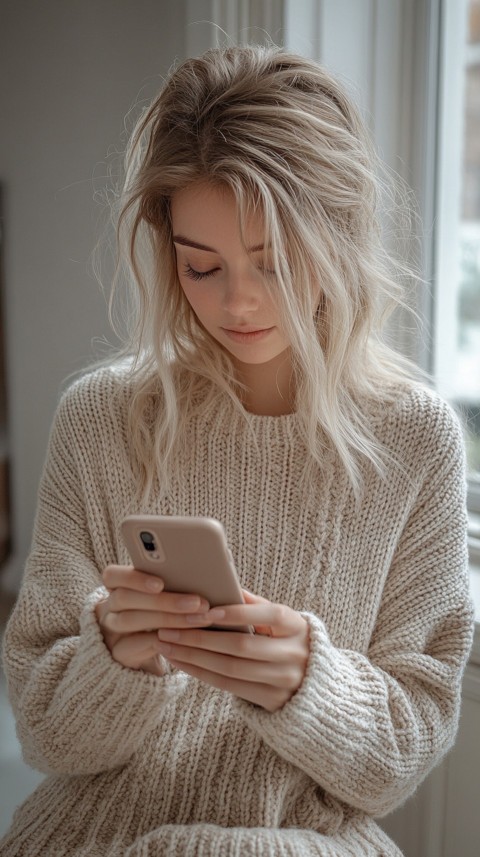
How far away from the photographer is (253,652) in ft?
3.10

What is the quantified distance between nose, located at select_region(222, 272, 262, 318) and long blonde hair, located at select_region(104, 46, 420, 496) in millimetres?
19

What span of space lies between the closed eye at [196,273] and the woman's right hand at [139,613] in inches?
15.0

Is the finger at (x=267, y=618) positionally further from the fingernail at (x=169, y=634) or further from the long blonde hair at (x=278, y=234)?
the long blonde hair at (x=278, y=234)

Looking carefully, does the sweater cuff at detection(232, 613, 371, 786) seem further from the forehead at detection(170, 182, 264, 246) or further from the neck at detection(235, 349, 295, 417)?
the forehead at detection(170, 182, 264, 246)

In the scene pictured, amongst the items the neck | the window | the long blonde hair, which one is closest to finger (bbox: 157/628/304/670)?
the long blonde hair

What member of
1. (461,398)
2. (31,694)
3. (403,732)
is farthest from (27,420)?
(403,732)

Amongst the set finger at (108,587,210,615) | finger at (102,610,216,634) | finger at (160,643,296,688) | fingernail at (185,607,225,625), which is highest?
finger at (108,587,210,615)

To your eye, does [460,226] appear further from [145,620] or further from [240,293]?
[145,620]

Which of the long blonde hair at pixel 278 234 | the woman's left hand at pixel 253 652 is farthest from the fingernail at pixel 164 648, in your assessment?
the long blonde hair at pixel 278 234

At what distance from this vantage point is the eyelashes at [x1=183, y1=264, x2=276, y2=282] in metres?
1.06

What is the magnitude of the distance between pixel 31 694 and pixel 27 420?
4.60 feet

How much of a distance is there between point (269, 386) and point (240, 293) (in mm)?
246

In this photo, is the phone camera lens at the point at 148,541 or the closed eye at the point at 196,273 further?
the closed eye at the point at 196,273

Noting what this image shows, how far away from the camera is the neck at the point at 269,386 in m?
1.26
